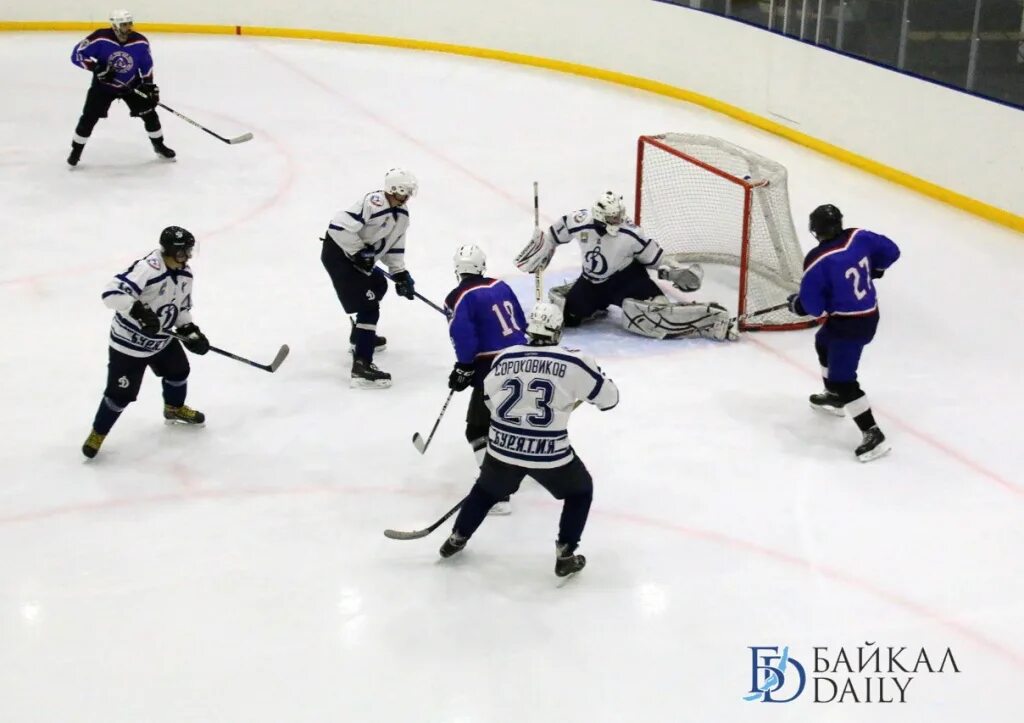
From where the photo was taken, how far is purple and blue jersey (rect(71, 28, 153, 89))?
8172 mm

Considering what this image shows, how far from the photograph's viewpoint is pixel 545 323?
12.5ft

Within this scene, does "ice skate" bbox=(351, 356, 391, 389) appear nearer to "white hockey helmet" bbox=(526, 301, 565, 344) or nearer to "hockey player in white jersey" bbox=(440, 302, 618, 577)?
"hockey player in white jersey" bbox=(440, 302, 618, 577)

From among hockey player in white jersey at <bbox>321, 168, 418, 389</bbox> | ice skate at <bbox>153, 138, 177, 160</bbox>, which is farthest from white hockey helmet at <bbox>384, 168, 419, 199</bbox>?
ice skate at <bbox>153, 138, 177, 160</bbox>

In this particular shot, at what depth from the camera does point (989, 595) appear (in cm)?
407

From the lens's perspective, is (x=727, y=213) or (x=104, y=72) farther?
(x=104, y=72)

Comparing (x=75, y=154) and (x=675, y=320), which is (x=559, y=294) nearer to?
(x=675, y=320)

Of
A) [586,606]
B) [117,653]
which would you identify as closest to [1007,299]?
[586,606]

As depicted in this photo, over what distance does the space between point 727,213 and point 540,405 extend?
127 inches

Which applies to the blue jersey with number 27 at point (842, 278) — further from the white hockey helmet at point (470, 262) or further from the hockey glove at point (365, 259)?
the hockey glove at point (365, 259)

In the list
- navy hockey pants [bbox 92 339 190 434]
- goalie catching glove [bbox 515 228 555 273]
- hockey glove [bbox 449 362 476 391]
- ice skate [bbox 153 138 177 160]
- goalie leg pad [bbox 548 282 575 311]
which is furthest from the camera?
ice skate [bbox 153 138 177 160]

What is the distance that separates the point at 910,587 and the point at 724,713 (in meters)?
0.91

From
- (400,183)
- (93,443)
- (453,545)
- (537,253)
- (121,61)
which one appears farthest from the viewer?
(121,61)

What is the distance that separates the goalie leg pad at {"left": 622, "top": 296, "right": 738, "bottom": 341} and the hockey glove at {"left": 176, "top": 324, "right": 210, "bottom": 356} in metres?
2.06

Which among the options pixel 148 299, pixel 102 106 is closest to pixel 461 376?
pixel 148 299
